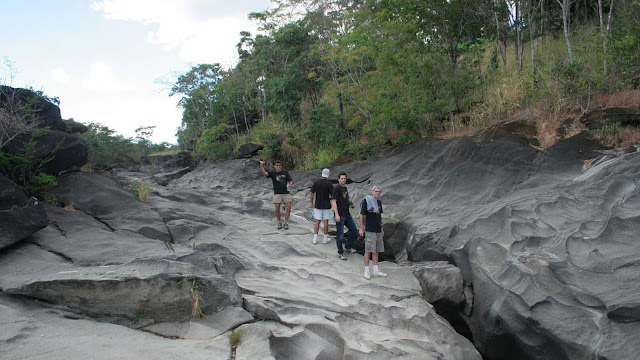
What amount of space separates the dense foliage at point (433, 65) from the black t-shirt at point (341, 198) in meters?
4.93

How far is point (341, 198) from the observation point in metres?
7.62

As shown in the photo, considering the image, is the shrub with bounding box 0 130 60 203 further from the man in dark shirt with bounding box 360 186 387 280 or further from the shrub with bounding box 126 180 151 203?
the man in dark shirt with bounding box 360 186 387 280

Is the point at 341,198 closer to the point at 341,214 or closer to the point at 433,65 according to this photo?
the point at 341,214

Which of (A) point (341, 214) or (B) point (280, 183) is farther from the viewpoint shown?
(B) point (280, 183)

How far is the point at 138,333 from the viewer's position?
410cm

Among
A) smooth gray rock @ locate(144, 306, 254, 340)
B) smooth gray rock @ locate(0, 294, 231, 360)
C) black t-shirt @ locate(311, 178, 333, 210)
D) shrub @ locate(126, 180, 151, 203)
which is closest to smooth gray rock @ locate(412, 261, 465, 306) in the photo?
black t-shirt @ locate(311, 178, 333, 210)

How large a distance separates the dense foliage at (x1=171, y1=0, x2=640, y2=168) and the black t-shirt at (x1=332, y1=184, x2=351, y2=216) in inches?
194

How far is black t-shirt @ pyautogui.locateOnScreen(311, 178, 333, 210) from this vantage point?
8.03 m

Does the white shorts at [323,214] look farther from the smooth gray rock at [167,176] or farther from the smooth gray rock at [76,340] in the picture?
the smooth gray rock at [167,176]

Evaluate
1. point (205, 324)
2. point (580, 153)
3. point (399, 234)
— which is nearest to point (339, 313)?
point (205, 324)

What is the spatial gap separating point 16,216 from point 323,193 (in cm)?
518

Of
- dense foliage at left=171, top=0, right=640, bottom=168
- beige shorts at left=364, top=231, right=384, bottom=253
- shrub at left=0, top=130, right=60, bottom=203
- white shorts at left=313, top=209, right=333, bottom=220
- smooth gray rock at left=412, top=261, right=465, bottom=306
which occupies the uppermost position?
dense foliage at left=171, top=0, right=640, bottom=168

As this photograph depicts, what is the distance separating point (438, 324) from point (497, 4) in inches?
444

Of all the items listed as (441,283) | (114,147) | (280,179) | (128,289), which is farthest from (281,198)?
(114,147)
